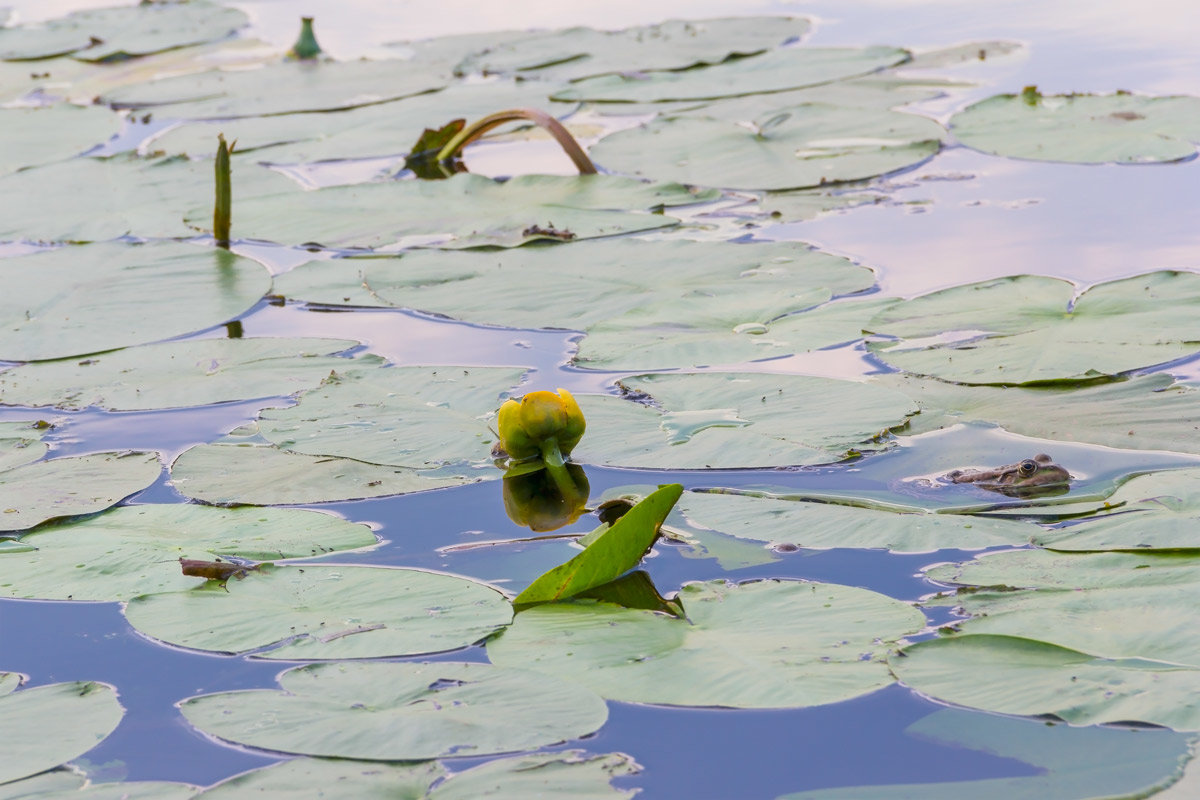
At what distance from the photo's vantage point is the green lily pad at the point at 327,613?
163 cm

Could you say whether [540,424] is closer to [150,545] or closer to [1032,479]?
[150,545]

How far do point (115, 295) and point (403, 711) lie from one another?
187 centimetres

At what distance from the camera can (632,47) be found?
5348mm

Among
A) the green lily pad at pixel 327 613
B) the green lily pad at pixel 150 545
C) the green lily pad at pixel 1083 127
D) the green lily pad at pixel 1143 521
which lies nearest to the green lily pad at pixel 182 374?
the green lily pad at pixel 150 545

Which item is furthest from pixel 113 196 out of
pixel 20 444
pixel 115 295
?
pixel 20 444

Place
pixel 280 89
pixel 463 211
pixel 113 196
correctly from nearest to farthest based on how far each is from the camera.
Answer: pixel 463 211 < pixel 113 196 < pixel 280 89

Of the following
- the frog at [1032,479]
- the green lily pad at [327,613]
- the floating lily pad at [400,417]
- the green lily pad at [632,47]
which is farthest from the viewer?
the green lily pad at [632,47]

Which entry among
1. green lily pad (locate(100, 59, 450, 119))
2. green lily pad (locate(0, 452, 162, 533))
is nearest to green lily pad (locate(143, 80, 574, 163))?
green lily pad (locate(100, 59, 450, 119))

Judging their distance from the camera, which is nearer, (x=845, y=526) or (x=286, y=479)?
(x=845, y=526)

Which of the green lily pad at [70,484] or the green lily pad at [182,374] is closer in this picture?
the green lily pad at [70,484]

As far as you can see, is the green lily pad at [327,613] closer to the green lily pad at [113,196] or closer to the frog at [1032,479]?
the frog at [1032,479]

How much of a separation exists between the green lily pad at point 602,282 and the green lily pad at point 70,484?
0.85 meters

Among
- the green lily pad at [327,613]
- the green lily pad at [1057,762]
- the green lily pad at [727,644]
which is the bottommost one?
the green lily pad at [1057,762]

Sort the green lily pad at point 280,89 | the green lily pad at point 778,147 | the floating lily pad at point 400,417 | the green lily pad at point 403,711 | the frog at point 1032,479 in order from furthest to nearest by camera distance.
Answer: the green lily pad at point 280,89, the green lily pad at point 778,147, the floating lily pad at point 400,417, the frog at point 1032,479, the green lily pad at point 403,711
